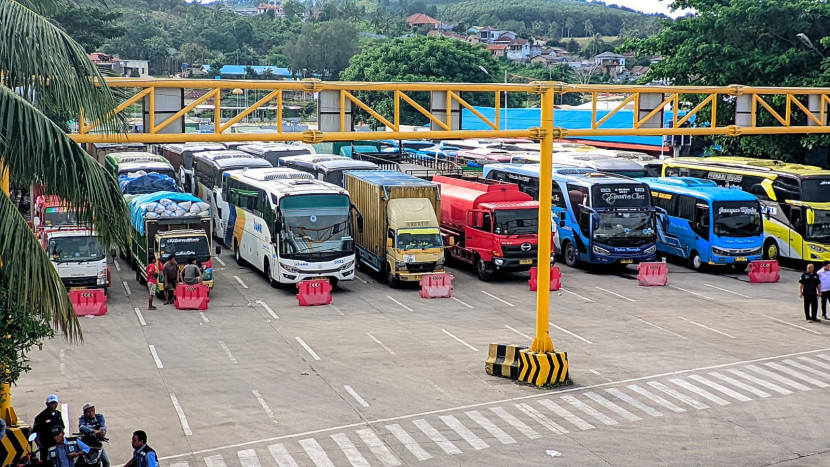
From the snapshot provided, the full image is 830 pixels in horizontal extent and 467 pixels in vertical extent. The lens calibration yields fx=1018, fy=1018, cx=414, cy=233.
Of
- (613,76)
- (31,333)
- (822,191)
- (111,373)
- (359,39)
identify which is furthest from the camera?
(613,76)

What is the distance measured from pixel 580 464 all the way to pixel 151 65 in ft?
398

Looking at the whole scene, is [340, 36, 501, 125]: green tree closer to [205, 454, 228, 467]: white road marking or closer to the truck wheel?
the truck wheel

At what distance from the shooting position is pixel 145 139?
1673 centimetres

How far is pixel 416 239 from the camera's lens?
97.2ft

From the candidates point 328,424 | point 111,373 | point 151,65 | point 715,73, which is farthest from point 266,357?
point 151,65

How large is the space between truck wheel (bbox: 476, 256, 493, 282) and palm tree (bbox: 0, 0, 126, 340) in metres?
20.5

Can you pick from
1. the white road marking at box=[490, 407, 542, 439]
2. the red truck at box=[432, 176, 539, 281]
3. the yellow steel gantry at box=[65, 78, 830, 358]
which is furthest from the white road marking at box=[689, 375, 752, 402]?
the red truck at box=[432, 176, 539, 281]

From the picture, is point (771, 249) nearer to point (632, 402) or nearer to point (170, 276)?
point (632, 402)

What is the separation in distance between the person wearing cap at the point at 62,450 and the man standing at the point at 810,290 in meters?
18.4

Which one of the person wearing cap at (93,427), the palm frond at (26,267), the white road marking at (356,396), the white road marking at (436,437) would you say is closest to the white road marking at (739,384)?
the white road marking at (436,437)

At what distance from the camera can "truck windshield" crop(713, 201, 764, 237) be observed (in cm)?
3262

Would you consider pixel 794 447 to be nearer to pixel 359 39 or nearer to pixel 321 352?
pixel 321 352

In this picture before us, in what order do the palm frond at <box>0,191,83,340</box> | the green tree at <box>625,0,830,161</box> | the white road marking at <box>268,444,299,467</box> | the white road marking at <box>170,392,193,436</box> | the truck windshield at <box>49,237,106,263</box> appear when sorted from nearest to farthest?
the palm frond at <box>0,191,83,340</box> → the white road marking at <box>268,444,299,467</box> → the white road marking at <box>170,392,193,436</box> → the truck windshield at <box>49,237,106,263</box> → the green tree at <box>625,0,830,161</box>

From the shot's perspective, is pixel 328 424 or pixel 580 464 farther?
pixel 328 424
